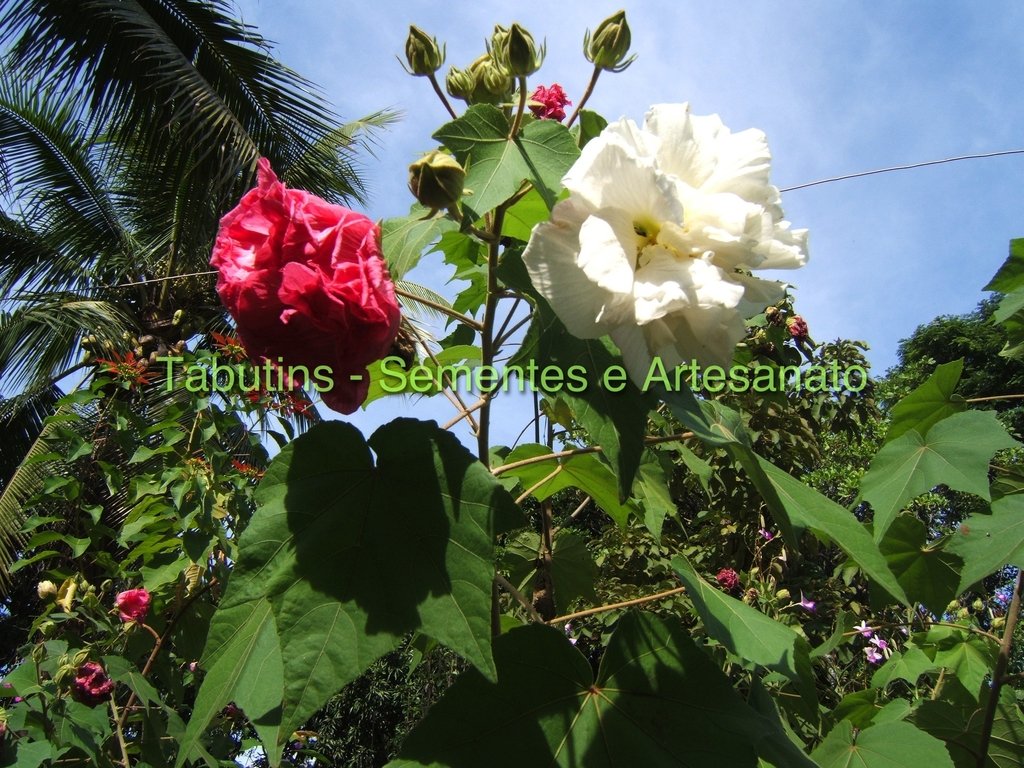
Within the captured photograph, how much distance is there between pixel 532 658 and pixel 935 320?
24.4 m

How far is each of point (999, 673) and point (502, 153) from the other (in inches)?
48.4

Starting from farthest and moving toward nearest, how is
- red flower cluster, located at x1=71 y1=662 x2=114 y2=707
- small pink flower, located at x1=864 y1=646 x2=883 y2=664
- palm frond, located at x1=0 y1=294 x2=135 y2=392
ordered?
palm frond, located at x1=0 y1=294 x2=135 y2=392 → small pink flower, located at x1=864 y1=646 x2=883 y2=664 → red flower cluster, located at x1=71 y1=662 x2=114 y2=707

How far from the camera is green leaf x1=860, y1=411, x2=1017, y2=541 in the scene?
4.00 ft

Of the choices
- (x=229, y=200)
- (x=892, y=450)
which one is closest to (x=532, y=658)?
(x=892, y=450)

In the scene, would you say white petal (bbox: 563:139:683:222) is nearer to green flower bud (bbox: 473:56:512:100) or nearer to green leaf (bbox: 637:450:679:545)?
green flower bud (bbox: 473:56:512:100)

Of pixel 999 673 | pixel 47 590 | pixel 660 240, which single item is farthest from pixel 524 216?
pixel 47 590

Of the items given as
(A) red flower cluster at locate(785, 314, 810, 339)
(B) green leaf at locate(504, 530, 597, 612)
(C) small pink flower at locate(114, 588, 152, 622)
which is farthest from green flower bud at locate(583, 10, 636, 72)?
(A) red flower cluster at locate(785, 314, 810, 339)

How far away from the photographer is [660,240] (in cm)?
70

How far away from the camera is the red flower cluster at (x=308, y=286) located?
0.68 metres

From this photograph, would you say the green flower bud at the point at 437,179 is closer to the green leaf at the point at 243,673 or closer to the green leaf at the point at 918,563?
the green leaf at the point at 243,673

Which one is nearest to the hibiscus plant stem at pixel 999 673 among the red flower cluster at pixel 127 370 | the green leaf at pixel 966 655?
the green leaf at pixel 966 655

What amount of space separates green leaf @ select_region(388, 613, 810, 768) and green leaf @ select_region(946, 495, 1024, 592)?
515 mm

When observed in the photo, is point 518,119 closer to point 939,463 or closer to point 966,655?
point 939,463

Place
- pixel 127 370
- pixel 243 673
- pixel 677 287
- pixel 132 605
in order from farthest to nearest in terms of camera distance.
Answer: pixel 127 370, pixel 132 605, pixel 243 673, pixel 677 287
